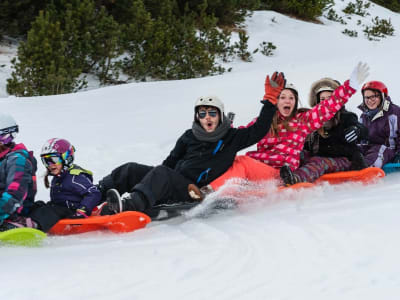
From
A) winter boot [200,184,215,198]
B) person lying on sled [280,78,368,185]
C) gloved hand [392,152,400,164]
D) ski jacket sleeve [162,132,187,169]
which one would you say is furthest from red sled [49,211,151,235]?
gloved hand [392,152,400,164]

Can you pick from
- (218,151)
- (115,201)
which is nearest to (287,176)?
(218,151)

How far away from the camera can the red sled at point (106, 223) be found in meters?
3.34

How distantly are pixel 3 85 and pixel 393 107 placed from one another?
6.83 meters

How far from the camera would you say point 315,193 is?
4.19 meters

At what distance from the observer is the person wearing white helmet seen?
3.18 metres

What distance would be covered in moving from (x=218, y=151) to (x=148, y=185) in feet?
2.33

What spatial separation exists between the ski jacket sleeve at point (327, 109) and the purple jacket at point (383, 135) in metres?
0.99

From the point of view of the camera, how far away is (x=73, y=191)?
3.58 metres

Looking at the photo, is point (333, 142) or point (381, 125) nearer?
point (333, 142)

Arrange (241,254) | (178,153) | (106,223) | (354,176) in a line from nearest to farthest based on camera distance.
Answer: (241,254)
(106,223)
(178,153)
(354,176)

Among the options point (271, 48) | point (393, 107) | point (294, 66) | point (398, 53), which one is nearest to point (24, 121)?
point (393, 107)

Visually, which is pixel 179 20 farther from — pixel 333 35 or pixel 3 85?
pixel 333 35

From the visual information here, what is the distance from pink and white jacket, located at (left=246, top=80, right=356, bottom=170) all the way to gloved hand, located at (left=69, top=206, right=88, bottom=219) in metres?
1.74

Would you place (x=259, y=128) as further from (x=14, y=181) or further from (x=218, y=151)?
(x=14, y=181)
